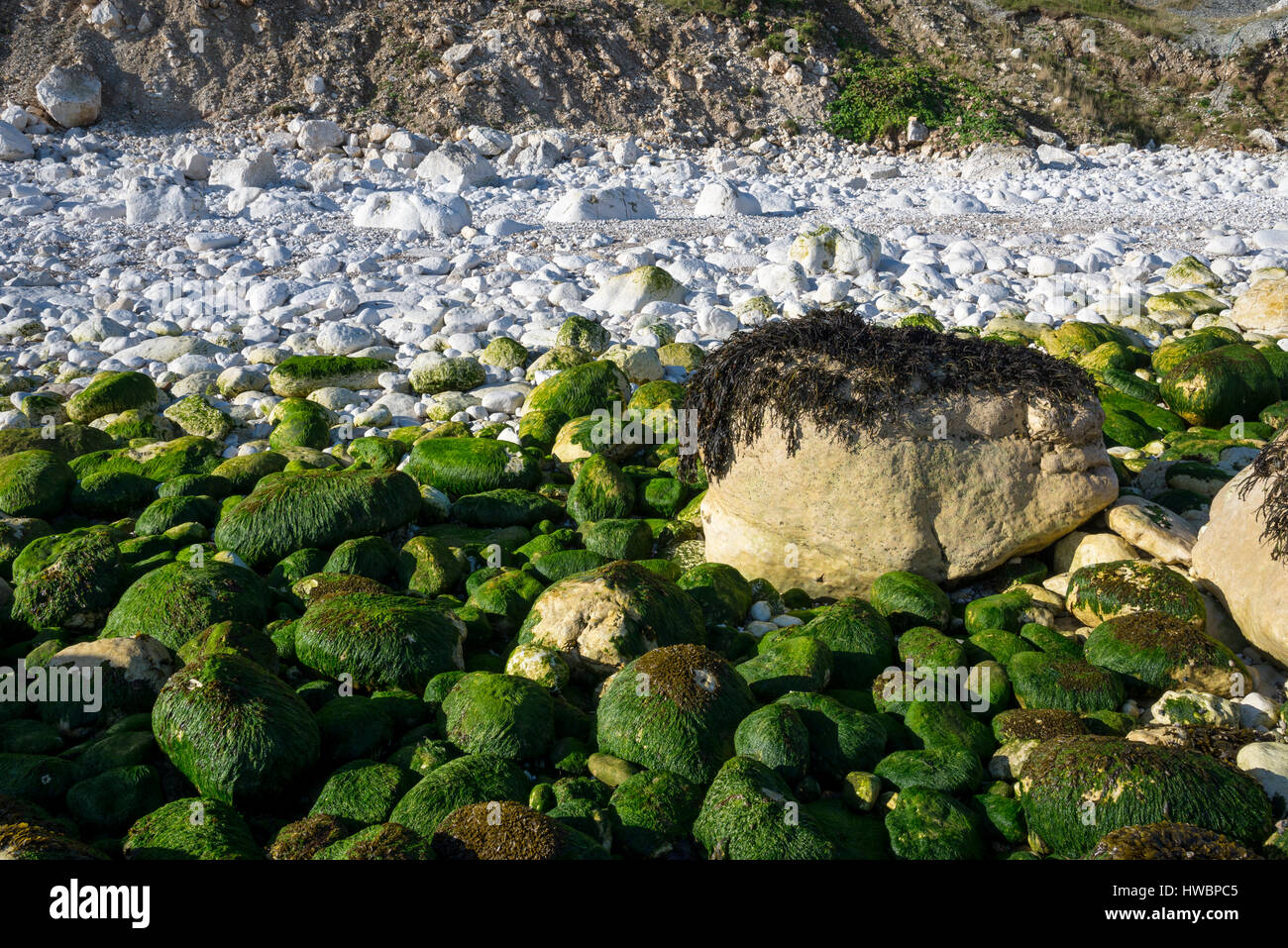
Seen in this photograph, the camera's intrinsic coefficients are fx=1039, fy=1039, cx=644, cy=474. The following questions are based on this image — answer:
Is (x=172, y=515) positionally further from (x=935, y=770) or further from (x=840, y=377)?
(x=935, y=770)

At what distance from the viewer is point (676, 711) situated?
474 cm

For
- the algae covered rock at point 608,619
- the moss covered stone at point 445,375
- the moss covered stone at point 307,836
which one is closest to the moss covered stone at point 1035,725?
the algae covered rock at point 608,619

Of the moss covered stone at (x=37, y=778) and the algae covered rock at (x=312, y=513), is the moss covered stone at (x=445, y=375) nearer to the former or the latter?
the algae covered rock at (x=312, y=513)

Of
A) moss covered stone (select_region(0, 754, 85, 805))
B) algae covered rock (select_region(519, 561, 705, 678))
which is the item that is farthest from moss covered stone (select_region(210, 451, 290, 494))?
moss covered stone (select_region(0, 754, 85, 805))

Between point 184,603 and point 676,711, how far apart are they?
9.55 feet

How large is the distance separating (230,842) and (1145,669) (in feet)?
14.0

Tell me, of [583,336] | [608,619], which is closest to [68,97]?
[583,336]

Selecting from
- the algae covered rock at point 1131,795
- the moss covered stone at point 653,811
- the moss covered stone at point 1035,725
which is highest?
the algae covered rock at point 1131,795

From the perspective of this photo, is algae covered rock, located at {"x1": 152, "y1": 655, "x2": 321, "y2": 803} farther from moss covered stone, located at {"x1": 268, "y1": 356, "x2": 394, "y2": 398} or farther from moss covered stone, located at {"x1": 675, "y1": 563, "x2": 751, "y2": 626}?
moss covered stone, located at {"x1": 268, "y1": 356, "x2": 394, "y2": 398}

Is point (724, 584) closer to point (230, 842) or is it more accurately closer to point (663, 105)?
point (230, 842)

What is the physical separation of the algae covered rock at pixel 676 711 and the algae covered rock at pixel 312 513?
2.61 m

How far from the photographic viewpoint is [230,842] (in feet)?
13.4

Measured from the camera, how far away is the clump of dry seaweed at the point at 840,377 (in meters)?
6.03

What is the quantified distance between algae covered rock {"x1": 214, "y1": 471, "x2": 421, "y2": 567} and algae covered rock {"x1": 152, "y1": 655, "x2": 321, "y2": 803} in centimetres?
204
